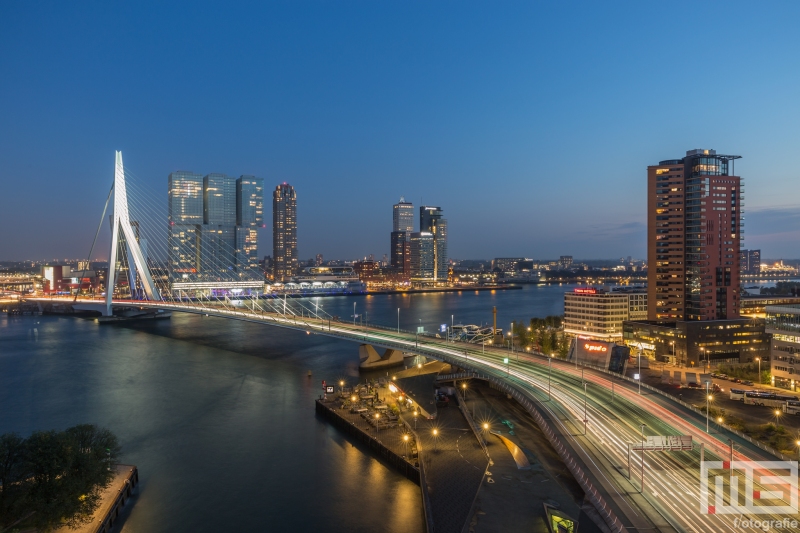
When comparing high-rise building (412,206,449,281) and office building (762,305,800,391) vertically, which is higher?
high-rise building (412,206,449,281)

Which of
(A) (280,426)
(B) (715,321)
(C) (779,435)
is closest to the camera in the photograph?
(C) (779,435)

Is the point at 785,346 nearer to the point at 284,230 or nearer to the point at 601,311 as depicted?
the point at 601,311

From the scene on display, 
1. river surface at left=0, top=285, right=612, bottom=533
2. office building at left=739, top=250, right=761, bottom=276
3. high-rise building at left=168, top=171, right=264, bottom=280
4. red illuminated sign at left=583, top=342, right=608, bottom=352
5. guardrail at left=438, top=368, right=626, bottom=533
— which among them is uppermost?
high-rise building at left=168, top=171, right=264, bottom=280

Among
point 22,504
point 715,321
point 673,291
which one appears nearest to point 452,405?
point 22,504

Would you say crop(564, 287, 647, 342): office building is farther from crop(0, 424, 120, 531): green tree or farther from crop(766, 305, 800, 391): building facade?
crop(0, 424, 120, 531): green tree

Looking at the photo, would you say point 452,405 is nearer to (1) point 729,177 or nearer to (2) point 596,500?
(2) point 596,500

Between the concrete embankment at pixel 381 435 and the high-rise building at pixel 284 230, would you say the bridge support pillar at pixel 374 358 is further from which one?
the high-rise building at pixel 284 230

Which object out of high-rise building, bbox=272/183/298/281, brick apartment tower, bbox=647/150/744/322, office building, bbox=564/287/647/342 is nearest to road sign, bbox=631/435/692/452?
brick apartment tower, bbox=647/150/744/322
